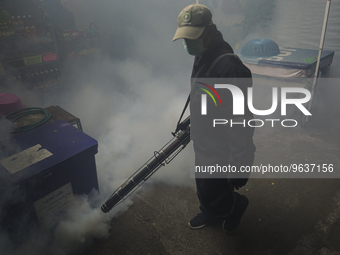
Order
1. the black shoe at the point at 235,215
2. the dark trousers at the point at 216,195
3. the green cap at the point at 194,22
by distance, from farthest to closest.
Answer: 1. the black shoe at the point at 235,215
2. the dark trousers at the point at 216,195
3. the green cap at the point at 194,22

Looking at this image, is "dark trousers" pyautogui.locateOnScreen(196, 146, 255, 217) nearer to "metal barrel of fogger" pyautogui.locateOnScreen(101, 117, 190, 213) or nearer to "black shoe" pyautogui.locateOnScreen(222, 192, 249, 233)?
"black shoe" pyautogui.locateOnScreen(222, 192, 249, 233)

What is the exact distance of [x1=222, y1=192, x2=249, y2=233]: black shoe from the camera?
8.13 ft

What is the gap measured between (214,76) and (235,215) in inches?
57.5

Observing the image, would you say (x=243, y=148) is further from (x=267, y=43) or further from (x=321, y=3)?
(x=321, y=3)

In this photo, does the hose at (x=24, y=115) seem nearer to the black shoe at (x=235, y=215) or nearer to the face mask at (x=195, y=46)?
the face mask at (x=195, y=46)

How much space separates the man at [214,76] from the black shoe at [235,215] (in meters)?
0.20

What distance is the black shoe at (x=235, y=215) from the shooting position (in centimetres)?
248

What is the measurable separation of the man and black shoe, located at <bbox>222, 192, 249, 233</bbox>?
196 millimetres

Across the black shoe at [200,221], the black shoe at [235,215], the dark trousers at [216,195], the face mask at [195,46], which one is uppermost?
the face mask at [195,46]

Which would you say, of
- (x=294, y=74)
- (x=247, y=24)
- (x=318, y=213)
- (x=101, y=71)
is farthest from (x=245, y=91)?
(x=247, y=24)

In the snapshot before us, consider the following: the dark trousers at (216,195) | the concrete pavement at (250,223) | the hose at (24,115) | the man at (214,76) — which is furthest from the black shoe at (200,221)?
the hose at (24,115)

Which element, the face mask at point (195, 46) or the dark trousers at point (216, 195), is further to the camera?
the dark trousers at point (216, 195)

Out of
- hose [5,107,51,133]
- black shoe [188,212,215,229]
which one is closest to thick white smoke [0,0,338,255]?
hose [5,107,51,133]

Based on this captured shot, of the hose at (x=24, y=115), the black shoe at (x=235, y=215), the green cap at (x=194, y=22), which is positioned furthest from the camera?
the hose at (x=24, y=115)
